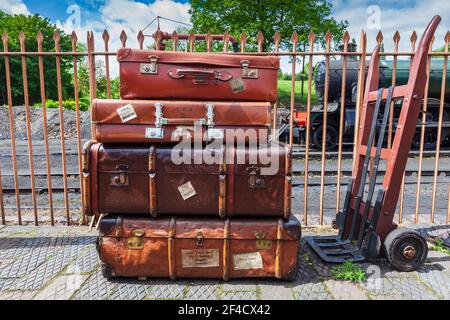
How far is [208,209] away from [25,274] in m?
1.57

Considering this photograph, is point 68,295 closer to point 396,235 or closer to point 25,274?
point 25,274

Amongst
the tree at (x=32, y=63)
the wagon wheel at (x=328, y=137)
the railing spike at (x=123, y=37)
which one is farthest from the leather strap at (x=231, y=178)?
the tree at (x=32, y=63)

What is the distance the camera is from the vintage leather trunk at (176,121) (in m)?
2.40

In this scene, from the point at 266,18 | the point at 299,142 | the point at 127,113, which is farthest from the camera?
the point at 266,18

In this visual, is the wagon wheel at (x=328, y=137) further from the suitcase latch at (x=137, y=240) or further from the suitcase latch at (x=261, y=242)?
the suitcase latch at (x=137, y=240)

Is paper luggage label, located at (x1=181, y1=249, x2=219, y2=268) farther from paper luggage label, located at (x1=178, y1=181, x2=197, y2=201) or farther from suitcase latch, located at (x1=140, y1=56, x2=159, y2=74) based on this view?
suitcase latch, located at (x1=140, y1=56, x2=159, y2=74)

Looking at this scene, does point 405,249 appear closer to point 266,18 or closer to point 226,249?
point 226,249

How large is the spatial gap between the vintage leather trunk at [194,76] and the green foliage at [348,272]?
150 cm

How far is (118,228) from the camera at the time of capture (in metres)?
2.45

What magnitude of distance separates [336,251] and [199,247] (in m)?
1.27

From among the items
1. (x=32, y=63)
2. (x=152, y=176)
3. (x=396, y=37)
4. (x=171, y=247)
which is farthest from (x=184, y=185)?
(x=32, y=63)

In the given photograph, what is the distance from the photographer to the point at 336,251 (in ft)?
9.57
